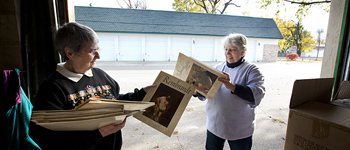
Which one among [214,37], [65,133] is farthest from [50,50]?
[214,37]

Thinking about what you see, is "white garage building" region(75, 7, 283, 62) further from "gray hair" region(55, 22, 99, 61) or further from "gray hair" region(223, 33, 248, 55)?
"gray hair" region(55, 22, 99, 61)

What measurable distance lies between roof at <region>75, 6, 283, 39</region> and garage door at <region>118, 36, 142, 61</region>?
762 millimetres

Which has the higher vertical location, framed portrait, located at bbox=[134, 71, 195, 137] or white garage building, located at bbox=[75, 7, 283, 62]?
white garage building, located at bbox=[75, 7, 283, 62]

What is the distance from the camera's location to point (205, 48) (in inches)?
723

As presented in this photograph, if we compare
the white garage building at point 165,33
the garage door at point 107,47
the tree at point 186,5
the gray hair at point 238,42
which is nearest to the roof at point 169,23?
the white garage building at point 165,33

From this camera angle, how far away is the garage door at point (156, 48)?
57.3 feet

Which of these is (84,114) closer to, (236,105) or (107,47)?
(236,105)

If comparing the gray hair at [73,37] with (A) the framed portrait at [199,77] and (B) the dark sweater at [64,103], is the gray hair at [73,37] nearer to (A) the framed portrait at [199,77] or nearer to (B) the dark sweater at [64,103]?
(B) the dark sweater at [64,103]

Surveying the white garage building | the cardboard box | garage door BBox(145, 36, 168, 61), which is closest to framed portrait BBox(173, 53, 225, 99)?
the cardboard box

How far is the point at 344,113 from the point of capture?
1069 millimetres

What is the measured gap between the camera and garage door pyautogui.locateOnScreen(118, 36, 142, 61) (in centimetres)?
1716

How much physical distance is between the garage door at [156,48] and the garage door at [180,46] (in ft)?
2.22

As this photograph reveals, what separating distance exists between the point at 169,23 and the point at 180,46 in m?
2.85

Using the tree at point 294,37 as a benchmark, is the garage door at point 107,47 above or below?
below
